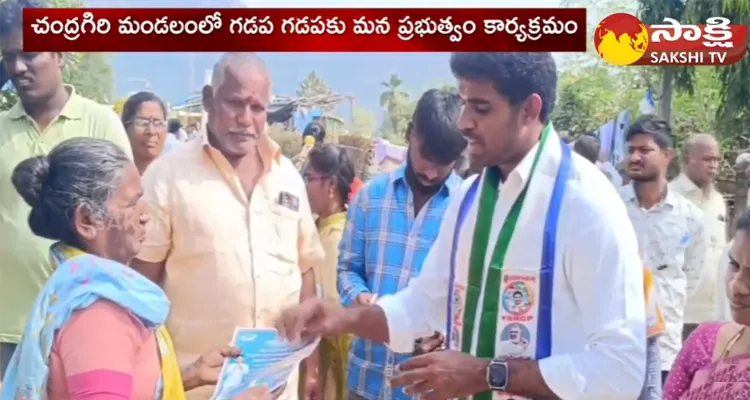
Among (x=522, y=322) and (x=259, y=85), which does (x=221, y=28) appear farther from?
(x=522, y=322)

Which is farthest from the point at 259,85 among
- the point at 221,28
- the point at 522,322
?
the point at 522,322

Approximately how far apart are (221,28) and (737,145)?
1361mm

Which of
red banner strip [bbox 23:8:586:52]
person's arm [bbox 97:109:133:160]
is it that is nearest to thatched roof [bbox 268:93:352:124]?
red banner strip [bbox 23:8:586:52]

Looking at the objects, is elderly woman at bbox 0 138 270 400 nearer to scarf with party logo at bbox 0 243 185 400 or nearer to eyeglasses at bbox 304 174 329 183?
scarf with party logo at bbox 0 243 185 400

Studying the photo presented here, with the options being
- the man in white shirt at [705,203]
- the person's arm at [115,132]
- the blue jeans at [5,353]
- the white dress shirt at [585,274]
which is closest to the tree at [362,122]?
the white dress shirt at [585,274]

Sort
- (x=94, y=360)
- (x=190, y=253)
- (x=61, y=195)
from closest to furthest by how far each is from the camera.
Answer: (x=94, y=360)
(x=61, y=195)
(x=190, y=253)

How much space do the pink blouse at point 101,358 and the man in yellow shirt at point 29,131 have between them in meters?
0.30

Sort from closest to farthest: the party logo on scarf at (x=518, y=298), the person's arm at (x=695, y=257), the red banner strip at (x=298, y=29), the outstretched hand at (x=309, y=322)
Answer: the party logo on scarf at (x=518, y=298)
the red banner strip at (x=298, y=29)
the outstretched hand at (x=309, y=322)
the person's arm at (x=695, y=257)

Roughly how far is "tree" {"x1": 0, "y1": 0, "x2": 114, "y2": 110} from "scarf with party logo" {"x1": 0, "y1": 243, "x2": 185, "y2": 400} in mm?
399

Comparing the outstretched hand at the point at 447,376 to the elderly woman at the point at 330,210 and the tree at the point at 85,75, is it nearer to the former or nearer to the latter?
the elderly woman at the point at 330,210

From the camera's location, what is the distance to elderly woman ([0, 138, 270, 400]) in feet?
7.27

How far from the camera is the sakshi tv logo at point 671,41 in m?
2.45

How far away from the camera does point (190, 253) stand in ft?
8.18

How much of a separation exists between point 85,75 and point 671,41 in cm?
148
